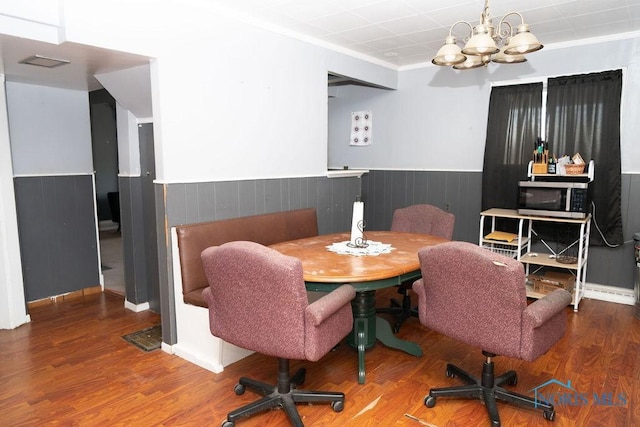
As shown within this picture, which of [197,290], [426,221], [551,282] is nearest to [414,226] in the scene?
[426,221]

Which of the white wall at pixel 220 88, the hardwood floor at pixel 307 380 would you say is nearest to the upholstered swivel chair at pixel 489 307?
the hardwood floor at pixel 307 380

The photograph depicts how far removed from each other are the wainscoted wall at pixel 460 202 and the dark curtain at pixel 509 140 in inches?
8.5

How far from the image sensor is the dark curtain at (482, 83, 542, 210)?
429 cm

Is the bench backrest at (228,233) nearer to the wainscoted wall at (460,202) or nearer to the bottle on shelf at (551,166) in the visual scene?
the wainscoted wall at (460,202)

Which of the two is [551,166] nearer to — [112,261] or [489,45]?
[489,45]

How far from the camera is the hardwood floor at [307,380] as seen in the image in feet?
7.39

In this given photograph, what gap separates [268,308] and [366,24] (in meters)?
2.65

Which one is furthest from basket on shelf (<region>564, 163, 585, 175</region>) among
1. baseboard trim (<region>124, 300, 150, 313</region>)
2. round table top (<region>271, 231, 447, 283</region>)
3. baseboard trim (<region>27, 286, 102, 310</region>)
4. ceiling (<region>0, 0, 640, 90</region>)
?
baseboard trim (<region>27, 286, 102, 310</region>)

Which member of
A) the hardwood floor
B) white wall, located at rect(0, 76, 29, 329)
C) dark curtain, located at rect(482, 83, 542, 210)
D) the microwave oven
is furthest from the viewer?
dark curtain, located at rect(482, 83, 542, 210)

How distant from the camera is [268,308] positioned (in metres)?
1.94

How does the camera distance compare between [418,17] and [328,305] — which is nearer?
[328,305]

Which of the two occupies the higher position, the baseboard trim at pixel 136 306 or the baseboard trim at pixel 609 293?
the baseboard trim at pixel 609 293

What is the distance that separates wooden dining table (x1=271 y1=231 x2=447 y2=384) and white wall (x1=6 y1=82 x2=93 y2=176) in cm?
249

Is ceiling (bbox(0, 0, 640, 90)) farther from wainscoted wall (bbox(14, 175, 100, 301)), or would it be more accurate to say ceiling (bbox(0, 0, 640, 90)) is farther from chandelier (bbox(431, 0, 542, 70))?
wainscoted wall (bbox(14, 175, 100, 301))
